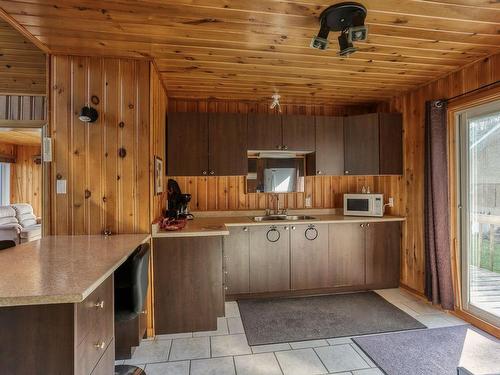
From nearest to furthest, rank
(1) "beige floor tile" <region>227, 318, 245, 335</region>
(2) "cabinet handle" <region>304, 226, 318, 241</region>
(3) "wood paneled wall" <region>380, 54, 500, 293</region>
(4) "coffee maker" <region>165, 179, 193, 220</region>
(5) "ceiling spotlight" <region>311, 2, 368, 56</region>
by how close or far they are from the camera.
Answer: (5) "ceiling spotlight" <region>311, 2, 368, 56</region> < (1) "beige floor tile" <region>227, 318, 245, 335</region> < (3) "wood paneled wall" <region>380, 54, 500, 293</region> < (4) "coffee maker" <region>165, 179, 193, 220</region> < (2) "cabinet handle" <region>304, 226, 318, 241</region>

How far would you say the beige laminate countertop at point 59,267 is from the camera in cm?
101

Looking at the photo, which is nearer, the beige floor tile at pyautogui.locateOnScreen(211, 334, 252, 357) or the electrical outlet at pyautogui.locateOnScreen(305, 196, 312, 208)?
the beige floor tile at pyautogui.locateOnScreen(211, 334, 252, 357)

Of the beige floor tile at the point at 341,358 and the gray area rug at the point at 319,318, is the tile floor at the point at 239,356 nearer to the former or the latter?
the beige floor tile at the point at 341,358

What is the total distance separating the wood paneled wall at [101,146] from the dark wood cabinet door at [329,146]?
211 cm

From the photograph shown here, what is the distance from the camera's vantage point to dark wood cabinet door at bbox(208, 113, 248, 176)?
3236 mm

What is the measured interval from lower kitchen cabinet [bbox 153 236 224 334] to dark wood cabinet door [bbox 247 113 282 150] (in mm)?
1389

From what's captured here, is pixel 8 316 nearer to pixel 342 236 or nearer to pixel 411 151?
pixel 342 236

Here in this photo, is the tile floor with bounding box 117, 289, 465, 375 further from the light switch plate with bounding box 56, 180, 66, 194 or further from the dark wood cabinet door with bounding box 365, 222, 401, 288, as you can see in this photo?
the light switch plate with bounding box 56, 180, 66, 194

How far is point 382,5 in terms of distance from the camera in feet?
5.48

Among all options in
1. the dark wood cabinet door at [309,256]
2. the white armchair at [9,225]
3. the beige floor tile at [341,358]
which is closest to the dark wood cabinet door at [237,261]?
the dark wood cabinet door at [309,256]

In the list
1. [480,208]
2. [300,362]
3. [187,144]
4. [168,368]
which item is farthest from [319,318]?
[187,144]

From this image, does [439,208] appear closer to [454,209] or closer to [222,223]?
[454,209]

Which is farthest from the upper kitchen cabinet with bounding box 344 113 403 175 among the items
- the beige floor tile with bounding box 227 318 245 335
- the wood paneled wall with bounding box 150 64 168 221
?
the wood paneled wall with bounding box 150 64 168 221

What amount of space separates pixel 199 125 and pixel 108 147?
1165mm
